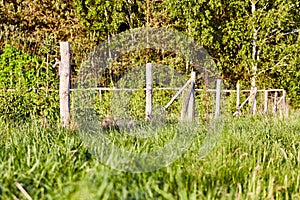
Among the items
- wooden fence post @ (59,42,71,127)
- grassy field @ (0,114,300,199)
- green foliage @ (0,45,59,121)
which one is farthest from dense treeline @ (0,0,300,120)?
grassy field @ (0,114,300,199)

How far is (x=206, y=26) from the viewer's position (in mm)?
13898

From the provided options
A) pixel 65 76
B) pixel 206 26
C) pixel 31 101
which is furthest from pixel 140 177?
pixel 206 26

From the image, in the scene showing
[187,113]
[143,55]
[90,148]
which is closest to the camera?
[90,148]

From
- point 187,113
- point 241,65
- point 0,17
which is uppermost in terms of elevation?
point 0,17

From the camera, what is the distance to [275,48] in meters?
14.9

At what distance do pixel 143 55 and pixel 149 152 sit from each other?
313 inches

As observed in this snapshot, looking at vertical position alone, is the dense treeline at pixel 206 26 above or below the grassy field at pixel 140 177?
above

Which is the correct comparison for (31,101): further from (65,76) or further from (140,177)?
(140,177)

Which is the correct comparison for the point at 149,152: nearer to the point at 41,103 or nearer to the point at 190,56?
the point at 41,103

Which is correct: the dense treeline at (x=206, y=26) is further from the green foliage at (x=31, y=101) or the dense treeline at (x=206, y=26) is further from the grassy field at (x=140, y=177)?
the grassy field at (x=140, y=177)

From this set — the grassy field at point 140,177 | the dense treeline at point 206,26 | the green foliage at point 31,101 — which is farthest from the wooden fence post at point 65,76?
the dense treeline at point 206,26

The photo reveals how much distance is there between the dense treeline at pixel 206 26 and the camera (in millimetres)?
13750

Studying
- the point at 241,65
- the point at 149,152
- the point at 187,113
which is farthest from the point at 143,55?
the point at 149,152

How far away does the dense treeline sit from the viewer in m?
13.8
